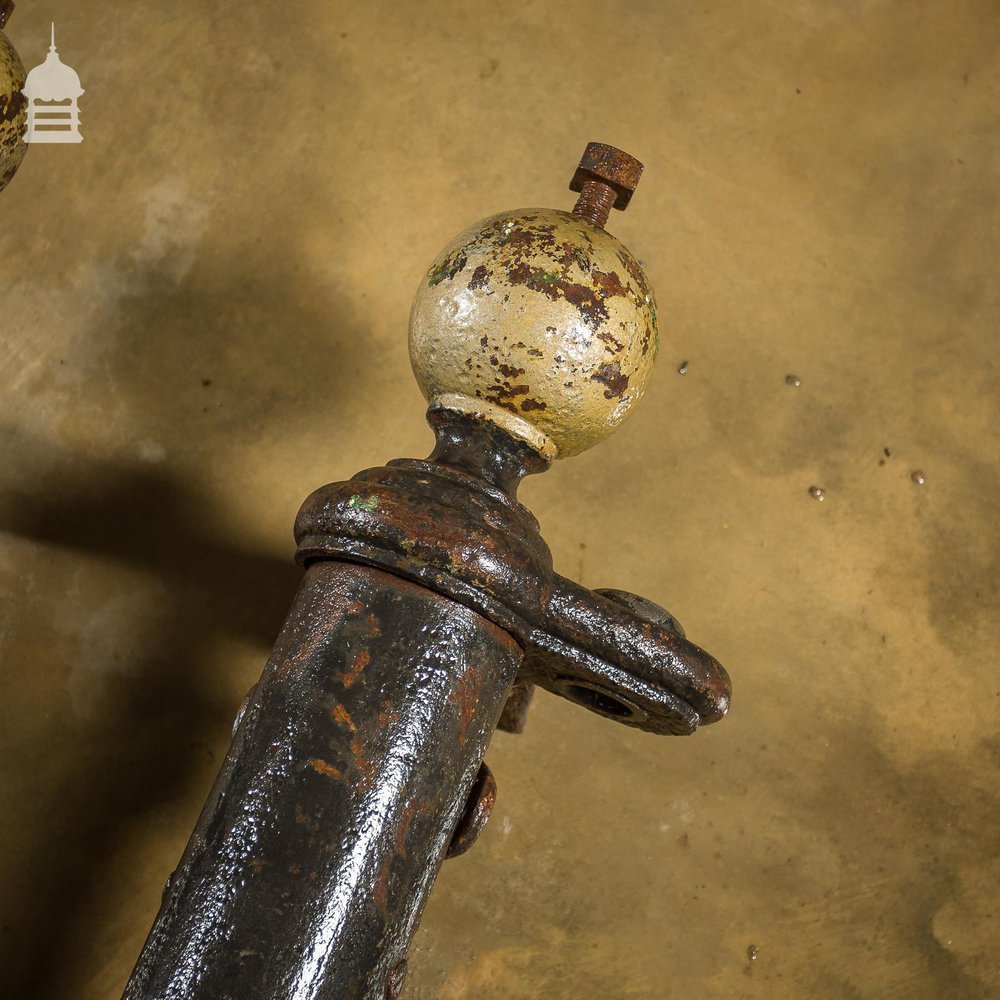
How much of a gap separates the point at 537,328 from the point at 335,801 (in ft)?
1.83

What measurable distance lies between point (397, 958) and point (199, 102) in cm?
156

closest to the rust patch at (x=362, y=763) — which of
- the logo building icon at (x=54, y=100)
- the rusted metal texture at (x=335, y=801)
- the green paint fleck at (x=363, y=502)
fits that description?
the rusted metal texture at (x=335, y=801)

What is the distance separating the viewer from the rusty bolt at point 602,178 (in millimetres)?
1279

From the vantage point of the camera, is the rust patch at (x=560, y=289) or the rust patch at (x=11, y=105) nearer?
the rust patch at (x=560, y=289)

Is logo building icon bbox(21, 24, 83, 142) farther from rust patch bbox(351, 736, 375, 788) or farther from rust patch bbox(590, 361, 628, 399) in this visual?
rust patch bbox(351, 736, 375, 788)

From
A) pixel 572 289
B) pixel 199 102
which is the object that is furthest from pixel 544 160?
pixel 572 289

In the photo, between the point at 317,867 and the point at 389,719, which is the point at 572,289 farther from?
the point at 317,867

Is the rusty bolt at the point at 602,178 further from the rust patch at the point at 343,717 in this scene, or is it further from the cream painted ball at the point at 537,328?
the rust patch at the point at 343,717

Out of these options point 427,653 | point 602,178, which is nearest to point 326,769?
point 427,653

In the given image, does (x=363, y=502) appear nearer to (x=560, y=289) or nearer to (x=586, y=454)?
(x=560, y=289)

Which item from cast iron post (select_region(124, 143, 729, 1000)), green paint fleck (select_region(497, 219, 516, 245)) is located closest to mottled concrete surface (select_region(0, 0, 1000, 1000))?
cast iron post (select_region(124, 143, 729, 1000))

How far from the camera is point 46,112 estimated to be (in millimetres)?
1886

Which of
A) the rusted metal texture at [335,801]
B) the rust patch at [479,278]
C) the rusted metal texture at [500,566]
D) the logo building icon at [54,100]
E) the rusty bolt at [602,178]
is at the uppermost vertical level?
the logo building icon at [54,100]

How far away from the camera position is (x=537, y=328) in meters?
1.14
